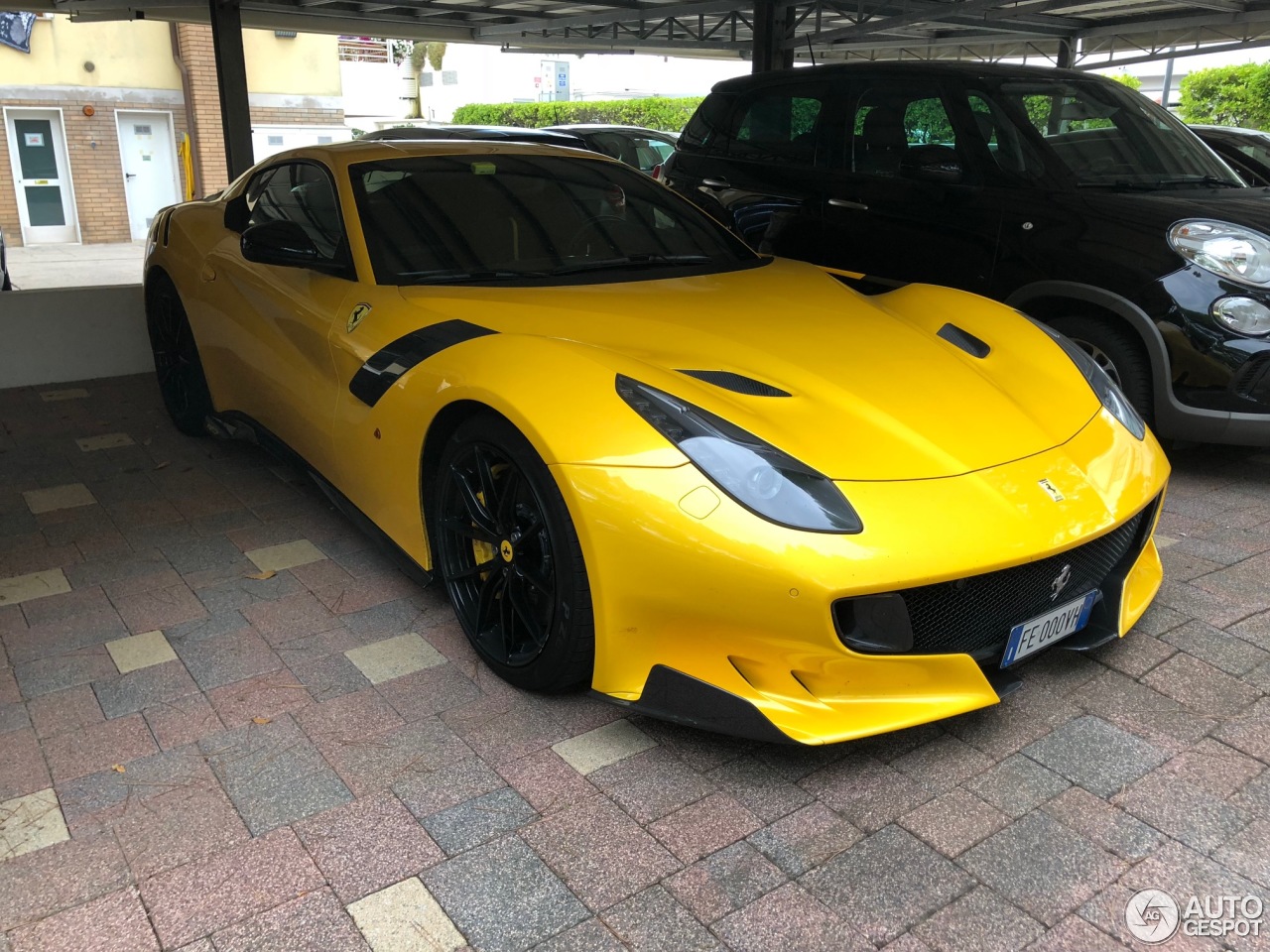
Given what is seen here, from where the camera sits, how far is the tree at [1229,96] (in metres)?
20.5

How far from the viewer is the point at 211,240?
4.25 m

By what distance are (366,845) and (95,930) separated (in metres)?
0.49

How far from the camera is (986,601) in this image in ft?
7.51

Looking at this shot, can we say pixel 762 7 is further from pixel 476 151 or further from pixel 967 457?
pixel 967 457

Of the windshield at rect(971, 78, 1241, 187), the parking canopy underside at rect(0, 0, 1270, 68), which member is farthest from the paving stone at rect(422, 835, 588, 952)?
the parking canopy underside at rect(0, 0, 1270, 68)

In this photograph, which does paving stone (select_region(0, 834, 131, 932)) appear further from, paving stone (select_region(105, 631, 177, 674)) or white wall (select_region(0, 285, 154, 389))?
white wall (select_region(0, 285, 154, 389))

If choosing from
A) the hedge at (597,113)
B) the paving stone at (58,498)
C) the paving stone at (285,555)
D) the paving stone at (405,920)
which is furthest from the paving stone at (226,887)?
the hedge at (597,113)

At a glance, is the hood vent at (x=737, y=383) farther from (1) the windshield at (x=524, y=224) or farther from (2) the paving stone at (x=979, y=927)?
(2) the paving stone at (x=979, y=927)

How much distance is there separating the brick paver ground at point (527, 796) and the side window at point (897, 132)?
103 inches

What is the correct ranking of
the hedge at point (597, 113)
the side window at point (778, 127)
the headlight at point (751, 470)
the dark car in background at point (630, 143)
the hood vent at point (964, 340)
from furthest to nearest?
1. the hedge at point (597, 113)
2. the dark car in background at point (630, 143)
3. the side window at point (778, 127)
4. the hood vent at point (964, 340)
5. the headlight at point (751, 470)

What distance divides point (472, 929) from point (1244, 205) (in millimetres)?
4304

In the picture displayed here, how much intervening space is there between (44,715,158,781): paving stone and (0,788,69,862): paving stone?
0.09 meters

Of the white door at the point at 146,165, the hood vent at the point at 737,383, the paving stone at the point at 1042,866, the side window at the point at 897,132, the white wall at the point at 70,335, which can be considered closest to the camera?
the paving stone at the point at 1042,866

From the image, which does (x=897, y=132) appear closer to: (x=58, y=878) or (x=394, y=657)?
(x=394, y=657)
